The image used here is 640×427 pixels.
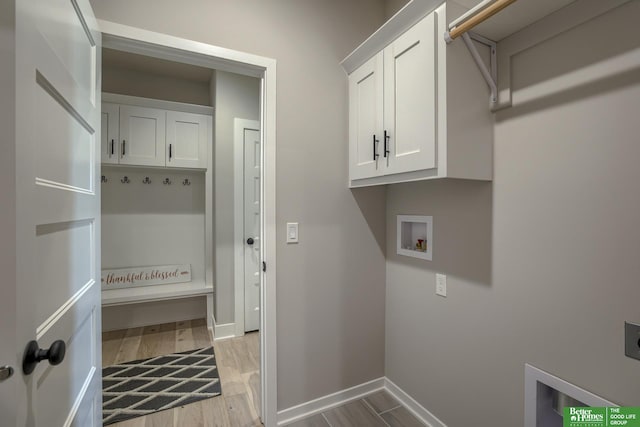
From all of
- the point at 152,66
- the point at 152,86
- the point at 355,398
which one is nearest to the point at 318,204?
the point at 355,398

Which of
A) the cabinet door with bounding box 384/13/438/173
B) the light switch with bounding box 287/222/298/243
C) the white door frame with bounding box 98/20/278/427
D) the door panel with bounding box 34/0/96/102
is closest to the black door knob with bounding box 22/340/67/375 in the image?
the door panel with bounding box 34/0/96/102

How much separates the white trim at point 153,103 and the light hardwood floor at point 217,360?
7.84ft

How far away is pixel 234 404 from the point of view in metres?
1.94

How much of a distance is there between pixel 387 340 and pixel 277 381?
0.84 metres

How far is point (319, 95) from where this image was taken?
184 cm

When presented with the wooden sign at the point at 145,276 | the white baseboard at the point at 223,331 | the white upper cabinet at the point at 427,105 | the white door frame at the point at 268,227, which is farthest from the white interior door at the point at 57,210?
the wooden sign at the point at 145,276

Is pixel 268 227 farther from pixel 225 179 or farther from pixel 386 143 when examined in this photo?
pixel 225 179

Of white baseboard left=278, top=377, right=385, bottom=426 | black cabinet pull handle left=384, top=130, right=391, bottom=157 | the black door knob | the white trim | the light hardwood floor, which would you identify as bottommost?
the light hardwood floor

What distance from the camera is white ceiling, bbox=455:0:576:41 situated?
1064 mm

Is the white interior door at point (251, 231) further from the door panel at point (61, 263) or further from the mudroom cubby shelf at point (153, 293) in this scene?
the door panel at point (61, 263)

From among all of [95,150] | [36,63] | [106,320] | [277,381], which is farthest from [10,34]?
[106,320]

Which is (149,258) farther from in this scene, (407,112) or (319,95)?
(407,112)

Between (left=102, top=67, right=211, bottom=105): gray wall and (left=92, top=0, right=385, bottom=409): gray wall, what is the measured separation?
1.99 metres

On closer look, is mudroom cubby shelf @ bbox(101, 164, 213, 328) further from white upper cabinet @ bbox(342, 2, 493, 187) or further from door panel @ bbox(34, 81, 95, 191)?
white upper cabinet @ bbox(342, 2, 493, 187)
